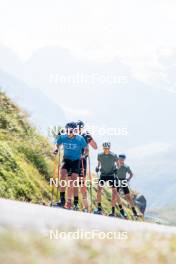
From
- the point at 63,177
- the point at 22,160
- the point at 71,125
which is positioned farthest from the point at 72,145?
the point at 22,160

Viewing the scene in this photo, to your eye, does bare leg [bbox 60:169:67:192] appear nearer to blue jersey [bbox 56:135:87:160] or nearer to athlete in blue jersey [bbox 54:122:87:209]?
athlete in blue jersey [bbox 54:122:87:209]

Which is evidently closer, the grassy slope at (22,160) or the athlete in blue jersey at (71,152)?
the athlete in blue jersey at (71,152)

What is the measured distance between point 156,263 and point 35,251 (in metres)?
1.73

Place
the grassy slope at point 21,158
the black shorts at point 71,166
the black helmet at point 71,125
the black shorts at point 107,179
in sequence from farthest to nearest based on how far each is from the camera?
the grassy slope at point 21,158 → the black shorts at point 107,179 → the black shorts at point 71,166 → the black helmet at point 71,125

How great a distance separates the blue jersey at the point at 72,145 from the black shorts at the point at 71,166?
108mm

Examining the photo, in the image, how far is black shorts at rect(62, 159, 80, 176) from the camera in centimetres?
1641

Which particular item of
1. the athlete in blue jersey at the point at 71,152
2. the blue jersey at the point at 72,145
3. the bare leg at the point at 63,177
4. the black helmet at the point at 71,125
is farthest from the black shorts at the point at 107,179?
the black helmet at the point at 71,125

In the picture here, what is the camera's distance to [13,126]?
26.8 m

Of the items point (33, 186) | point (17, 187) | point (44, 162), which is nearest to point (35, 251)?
point (17, 187)

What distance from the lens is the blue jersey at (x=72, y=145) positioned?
53.3ft

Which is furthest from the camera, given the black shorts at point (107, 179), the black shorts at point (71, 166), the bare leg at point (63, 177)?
the black shorts at point (107, 179)

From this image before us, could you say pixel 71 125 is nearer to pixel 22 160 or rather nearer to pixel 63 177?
pixel 63 177

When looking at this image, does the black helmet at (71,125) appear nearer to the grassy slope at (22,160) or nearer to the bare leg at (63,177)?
the bare leg at (63,177)

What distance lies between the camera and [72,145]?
16312mm
